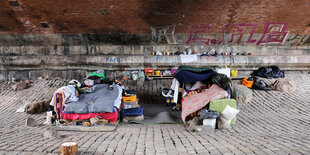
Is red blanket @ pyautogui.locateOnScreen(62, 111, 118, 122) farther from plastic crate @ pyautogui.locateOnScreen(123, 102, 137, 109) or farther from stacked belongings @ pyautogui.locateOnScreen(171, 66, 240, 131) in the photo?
stacked belongings @ pyautogui.locateOnScreen(171, 66, 240, 131)

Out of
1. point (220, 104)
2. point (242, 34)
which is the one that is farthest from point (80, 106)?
point (242, 34)

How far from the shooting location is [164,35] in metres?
9.35

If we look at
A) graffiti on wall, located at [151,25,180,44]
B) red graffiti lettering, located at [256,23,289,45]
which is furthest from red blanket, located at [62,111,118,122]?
red graffiti lettering, located at [256,23,289,45]

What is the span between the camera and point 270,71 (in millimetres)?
9594

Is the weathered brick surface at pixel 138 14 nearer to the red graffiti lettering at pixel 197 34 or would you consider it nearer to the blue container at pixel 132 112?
the red graffiti lettering at pixel 197 34

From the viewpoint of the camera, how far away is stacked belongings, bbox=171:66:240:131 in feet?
16.5

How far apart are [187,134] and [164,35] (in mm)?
6331

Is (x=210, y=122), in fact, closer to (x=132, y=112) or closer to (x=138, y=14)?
(x=132, y=112)

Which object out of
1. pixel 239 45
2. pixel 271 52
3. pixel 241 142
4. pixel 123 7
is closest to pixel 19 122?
pixel 123 7

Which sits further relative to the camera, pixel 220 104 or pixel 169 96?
pixel 169 96

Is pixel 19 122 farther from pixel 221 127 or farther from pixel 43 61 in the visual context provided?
pixel 221 127

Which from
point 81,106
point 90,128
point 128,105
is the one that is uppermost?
point 81,106

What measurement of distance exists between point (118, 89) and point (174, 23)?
4.55m

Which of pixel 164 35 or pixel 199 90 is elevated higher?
pixel 164 35
